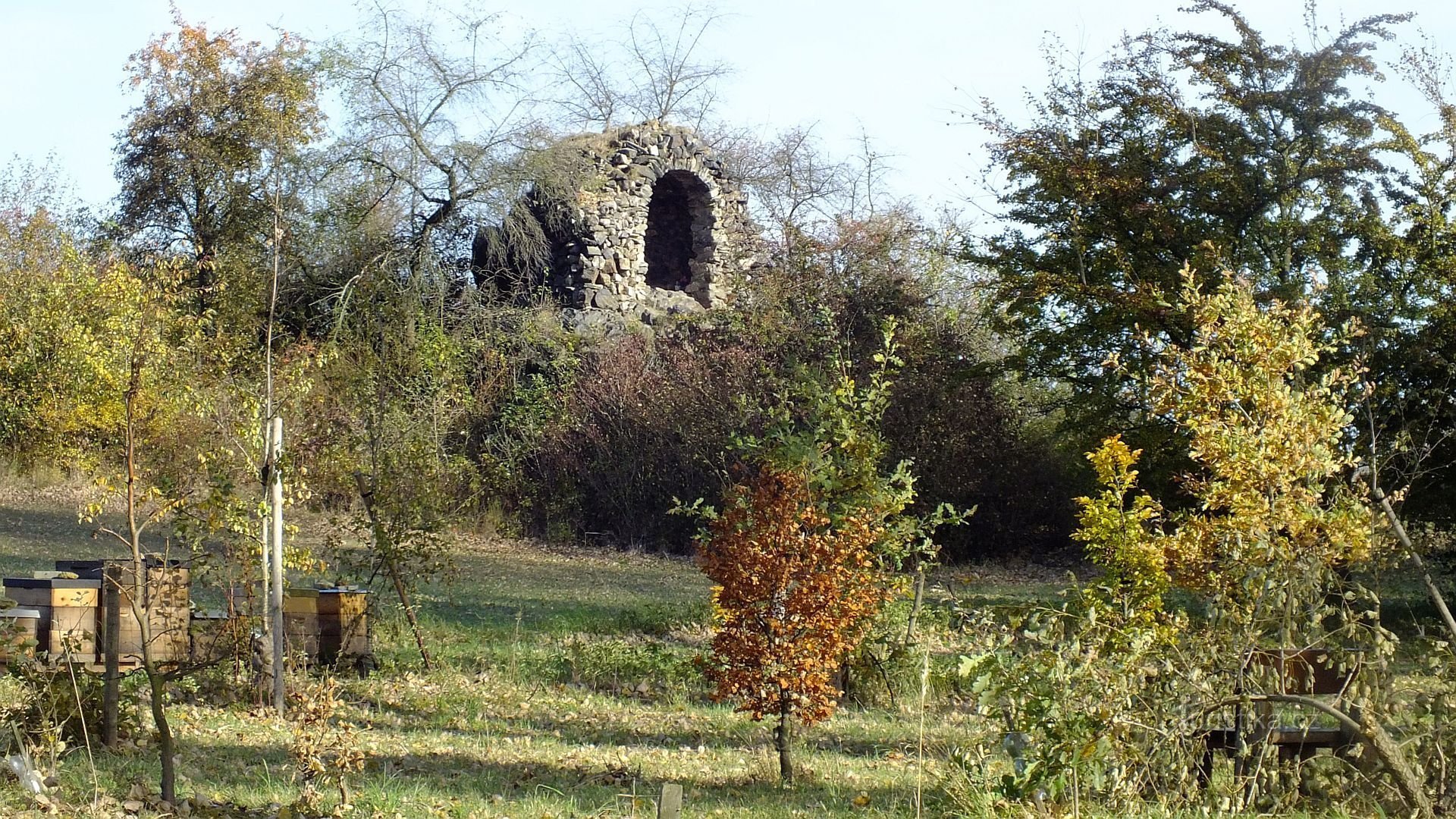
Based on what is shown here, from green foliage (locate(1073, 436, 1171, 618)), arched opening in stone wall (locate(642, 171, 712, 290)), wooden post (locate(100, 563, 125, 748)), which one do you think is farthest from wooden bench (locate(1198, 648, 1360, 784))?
arched opening in stone wall (locate(642, 171, 712, 290))

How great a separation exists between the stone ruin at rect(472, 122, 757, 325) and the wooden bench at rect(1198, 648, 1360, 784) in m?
19.4

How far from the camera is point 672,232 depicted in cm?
2966

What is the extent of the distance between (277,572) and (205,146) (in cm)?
1953

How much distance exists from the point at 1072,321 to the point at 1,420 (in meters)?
16.4

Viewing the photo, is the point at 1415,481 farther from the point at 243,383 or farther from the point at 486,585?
the point at 243,383

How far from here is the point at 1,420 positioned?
68.9 feet

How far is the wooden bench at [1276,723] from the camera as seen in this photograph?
5.43m

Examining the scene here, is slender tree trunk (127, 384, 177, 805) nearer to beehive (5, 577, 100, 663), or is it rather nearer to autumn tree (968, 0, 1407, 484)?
beehive (5, 577, 100, 663)

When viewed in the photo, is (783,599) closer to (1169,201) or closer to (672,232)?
(1169,201)

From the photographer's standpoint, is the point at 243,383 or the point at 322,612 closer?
the point at 322,612

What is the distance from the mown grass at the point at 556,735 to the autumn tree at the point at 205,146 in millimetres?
13624

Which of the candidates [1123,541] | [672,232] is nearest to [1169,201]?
[1123,541]

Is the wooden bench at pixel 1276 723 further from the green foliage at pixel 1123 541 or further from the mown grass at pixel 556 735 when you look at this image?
the mown grass at pixel 556 735

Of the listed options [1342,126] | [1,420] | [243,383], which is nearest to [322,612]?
[243,383]
